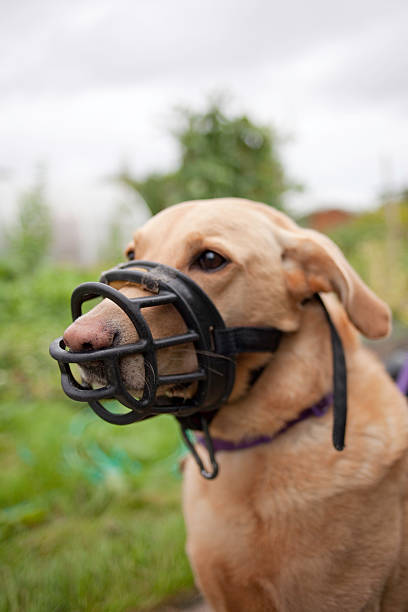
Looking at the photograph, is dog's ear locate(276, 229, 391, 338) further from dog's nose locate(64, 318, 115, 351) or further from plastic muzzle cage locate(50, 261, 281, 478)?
dog's nose locate(64, 318, 115, 351)

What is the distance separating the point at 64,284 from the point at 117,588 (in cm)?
475

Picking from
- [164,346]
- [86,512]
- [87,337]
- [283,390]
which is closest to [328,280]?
[283,390]

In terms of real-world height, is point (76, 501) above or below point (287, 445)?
below

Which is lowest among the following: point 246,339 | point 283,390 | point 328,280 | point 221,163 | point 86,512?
point 86,512

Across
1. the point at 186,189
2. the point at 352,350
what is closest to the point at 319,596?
the point at 352,350

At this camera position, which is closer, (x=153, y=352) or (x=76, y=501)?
(x=153, y=352)

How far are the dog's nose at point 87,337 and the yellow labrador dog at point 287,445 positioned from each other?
0.75 ft

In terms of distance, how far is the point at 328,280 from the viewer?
172cm

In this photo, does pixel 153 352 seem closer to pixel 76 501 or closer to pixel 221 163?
pixel 76 501

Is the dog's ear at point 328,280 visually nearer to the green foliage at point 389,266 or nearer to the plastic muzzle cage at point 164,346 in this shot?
the plastic muzzle cage at point 164,346

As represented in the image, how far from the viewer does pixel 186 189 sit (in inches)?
193

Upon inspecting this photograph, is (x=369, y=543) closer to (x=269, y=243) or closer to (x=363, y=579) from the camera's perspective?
(x=363, y=579)

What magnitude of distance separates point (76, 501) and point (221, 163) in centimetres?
358

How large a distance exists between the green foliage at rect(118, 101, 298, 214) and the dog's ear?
3.10 meters
